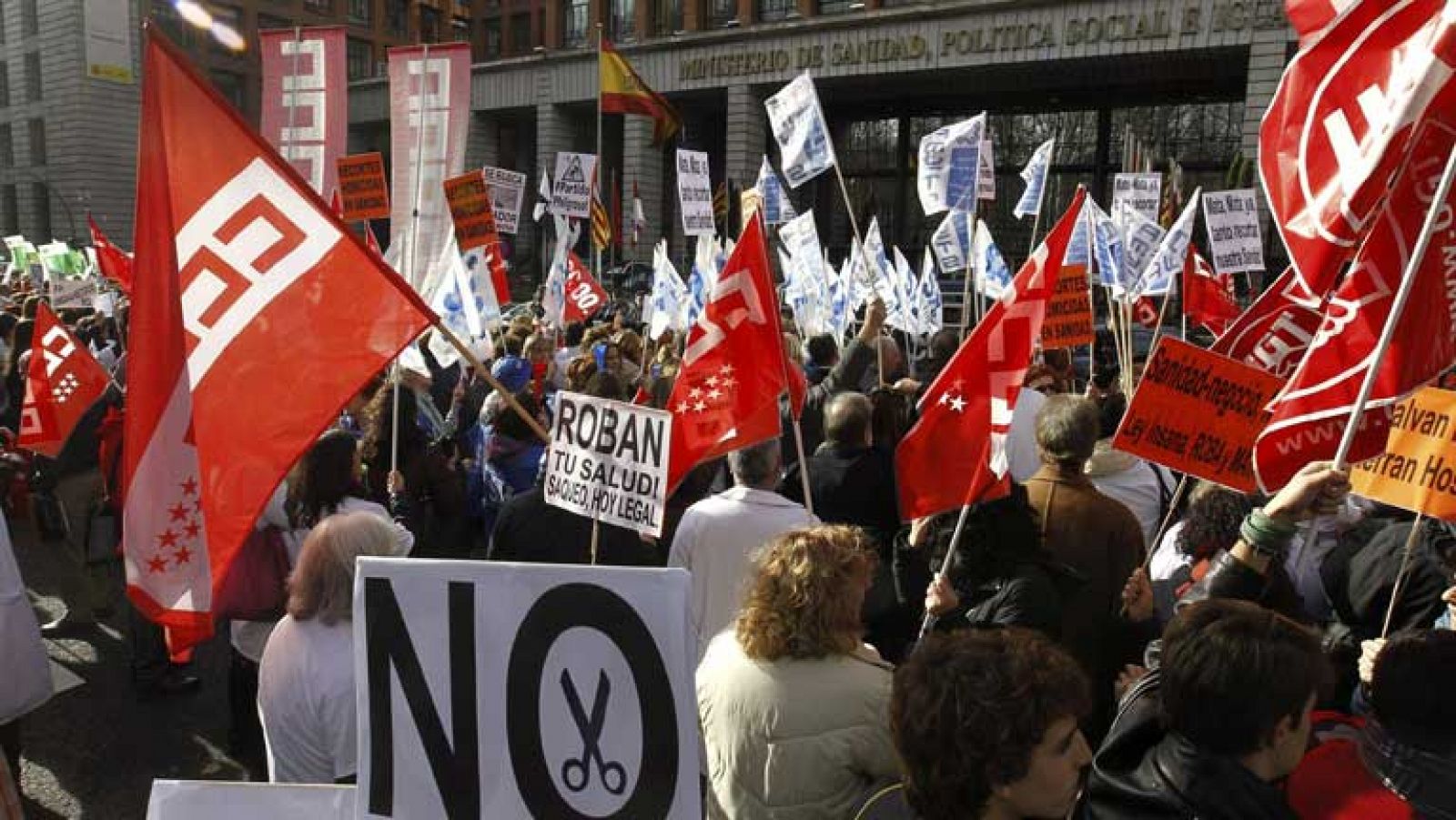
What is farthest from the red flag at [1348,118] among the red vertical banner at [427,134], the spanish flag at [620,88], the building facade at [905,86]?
the building facade at [905,86]

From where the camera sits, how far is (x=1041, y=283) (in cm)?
359

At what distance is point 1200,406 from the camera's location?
3.38 metres

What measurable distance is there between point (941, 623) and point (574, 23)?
41299mm

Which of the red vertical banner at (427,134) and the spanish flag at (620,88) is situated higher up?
the spanish flag at (620,88)

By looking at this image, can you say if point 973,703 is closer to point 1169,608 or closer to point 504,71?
point 1169,608

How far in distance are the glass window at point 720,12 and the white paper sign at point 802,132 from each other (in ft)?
95.0

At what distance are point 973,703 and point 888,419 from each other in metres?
3.21

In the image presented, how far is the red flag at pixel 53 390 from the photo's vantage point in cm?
635

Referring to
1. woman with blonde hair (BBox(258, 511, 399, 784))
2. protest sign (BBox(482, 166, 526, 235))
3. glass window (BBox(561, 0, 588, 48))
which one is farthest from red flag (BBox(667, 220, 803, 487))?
glass window (BBox(561, 0, 588, 48))

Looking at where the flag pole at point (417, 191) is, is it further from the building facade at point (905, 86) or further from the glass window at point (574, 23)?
the glass window at point (574, 23)

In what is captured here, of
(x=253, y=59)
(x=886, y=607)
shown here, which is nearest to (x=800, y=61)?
(x=886, y=607)

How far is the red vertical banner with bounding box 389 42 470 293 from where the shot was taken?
21.2 feet

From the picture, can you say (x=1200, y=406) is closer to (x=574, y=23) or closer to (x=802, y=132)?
(x=802, y=132)

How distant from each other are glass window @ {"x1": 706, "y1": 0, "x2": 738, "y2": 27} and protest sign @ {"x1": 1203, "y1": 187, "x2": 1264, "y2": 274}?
2784 cm
